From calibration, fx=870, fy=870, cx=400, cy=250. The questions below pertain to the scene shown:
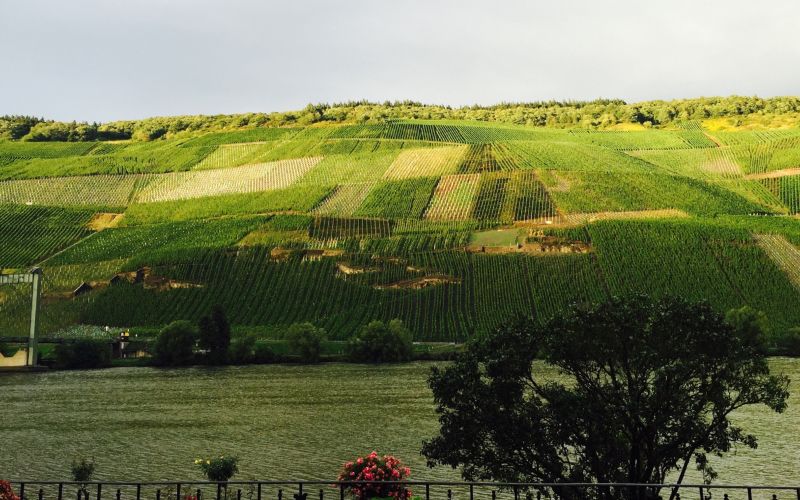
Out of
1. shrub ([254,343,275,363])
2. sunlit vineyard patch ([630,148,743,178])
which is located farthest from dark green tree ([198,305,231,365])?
sunlit vineyard patch ([630,148,743,178])

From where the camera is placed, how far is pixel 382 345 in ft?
337

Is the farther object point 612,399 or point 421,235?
point 421,235

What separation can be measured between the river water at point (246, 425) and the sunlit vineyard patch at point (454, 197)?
184ft

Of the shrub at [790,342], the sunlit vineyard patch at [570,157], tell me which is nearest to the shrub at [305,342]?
the shrub at [790,342]

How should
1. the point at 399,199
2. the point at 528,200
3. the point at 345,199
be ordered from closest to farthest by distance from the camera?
the point at 528,200, the point at 399,199, the point at 345,199

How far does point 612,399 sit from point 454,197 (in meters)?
126

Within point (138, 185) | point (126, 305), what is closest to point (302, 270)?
point (126, 305)

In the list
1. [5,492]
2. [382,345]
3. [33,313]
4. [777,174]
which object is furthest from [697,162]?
[5,492]

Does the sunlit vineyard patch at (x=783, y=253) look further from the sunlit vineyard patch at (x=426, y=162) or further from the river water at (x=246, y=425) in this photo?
the sunlit vineyard patch at (x=426, y=162)

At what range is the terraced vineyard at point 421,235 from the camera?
115 m

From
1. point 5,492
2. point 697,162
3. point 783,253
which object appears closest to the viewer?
point 5,492

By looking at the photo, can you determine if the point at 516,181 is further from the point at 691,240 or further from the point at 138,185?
the point at 138,185

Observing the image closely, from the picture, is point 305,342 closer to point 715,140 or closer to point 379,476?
point 379,476

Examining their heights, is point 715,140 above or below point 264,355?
above
